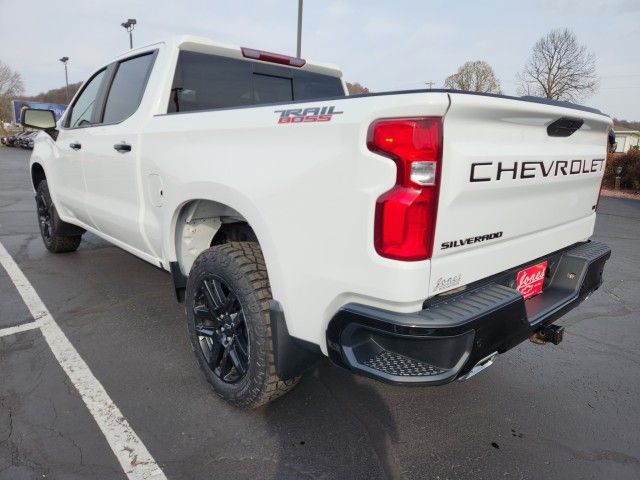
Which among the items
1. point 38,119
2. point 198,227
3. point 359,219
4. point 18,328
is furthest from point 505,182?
point 38,119

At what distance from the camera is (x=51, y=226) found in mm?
5309

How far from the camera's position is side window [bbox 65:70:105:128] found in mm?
4069

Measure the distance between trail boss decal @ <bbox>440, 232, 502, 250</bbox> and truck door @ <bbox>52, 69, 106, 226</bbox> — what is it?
3.26 metres

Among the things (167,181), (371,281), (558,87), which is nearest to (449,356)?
(371,281)

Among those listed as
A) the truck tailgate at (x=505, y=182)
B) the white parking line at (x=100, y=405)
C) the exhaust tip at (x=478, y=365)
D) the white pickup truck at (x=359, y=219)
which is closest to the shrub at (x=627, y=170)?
the white pickup truck at (x=359, y=219)

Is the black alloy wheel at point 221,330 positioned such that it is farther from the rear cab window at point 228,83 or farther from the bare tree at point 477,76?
the bare tree at point 477,76

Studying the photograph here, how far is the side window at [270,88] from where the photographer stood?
354 centimetres

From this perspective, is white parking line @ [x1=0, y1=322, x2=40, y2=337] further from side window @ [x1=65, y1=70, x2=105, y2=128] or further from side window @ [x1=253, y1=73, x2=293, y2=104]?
side window @ [x1=253, y1=73, x2=293, y2=104]

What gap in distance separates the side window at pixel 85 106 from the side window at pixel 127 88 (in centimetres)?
38

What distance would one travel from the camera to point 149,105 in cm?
305

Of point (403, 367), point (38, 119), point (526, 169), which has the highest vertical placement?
point (38, 119)

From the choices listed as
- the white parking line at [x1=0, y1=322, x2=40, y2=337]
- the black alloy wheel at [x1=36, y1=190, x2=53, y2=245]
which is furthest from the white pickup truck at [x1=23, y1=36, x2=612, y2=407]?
the black alloy wheel at [x1=36, y1=190, x2=53, y2=245]

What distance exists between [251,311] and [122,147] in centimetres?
171

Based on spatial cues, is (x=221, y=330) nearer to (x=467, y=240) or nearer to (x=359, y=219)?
(x=359, y=219)
